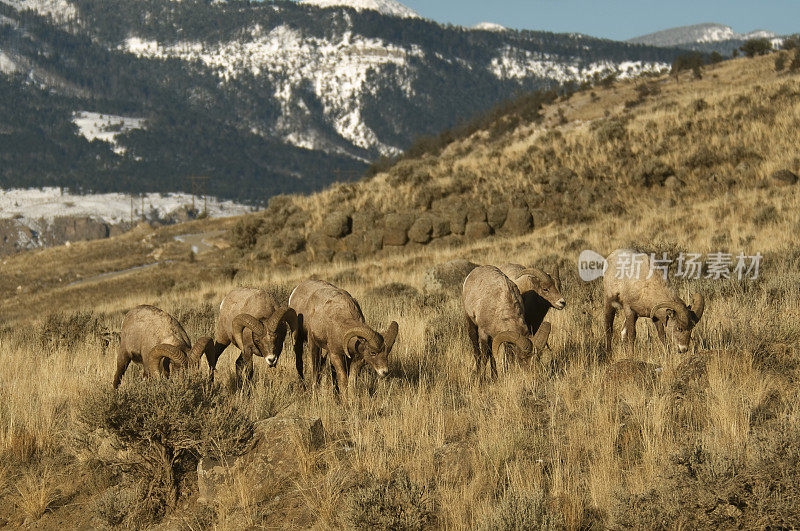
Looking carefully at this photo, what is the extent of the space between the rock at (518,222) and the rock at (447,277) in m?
9.76

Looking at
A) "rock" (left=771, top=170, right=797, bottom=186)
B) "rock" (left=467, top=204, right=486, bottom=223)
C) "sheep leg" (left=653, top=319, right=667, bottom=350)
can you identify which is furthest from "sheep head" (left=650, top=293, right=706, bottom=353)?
"rock" (left=467, top=204, right=486, bottom=223)

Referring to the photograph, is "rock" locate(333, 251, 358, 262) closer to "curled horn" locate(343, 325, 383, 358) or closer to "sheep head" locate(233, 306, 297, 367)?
"sheep head" locate(233, 306, 297, 367)

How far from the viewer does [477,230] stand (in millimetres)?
28141

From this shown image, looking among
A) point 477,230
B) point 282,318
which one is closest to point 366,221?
point 477,230

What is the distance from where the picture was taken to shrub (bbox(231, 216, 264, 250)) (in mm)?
33250

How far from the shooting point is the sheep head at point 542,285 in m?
9.54

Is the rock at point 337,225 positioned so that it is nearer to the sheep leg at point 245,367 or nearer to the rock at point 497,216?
the rock at point 497,216

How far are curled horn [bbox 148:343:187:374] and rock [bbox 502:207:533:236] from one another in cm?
2053

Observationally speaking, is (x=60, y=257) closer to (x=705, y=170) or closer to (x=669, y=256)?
(x=705, y=170)

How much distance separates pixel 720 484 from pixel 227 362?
7.60m

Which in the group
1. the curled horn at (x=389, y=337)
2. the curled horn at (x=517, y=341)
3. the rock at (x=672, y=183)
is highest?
the rock at (x=672, y=183)

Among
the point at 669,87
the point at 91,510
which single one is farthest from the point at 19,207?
the point at 91,510

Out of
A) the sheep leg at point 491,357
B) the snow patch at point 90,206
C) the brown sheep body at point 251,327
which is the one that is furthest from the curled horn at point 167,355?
the snow patch at point 90,206

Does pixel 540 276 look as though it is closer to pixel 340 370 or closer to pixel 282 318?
pixel 340 370
